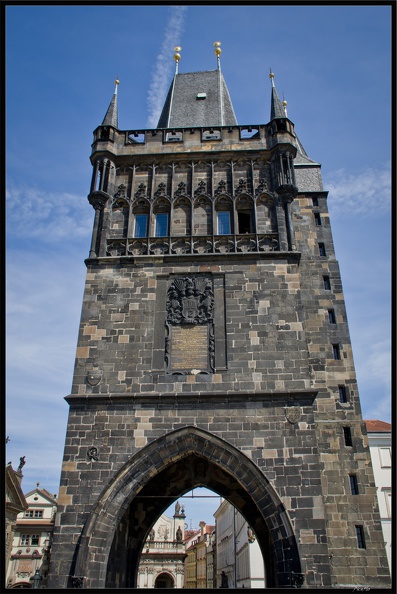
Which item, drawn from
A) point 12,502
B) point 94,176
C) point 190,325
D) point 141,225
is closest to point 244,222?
point 141,225

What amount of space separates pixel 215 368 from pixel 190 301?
194 cm

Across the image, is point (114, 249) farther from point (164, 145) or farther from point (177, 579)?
point (177, 579)

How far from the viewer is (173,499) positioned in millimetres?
13305

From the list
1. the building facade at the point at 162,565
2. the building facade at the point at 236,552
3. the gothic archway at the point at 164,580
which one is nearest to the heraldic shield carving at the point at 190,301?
the building facade at the point at 236,552

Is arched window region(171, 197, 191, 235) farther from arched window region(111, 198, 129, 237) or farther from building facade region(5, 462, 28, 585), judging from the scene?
building facade region(5, 462, 28, 585)

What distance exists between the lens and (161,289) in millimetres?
13117

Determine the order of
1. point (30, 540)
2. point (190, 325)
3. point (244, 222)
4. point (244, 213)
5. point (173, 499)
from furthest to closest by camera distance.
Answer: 1. point (30, 540)
2. point (244, 222)
3. point (244, 213)
4. point (173, 499)
5. point (190, 325)

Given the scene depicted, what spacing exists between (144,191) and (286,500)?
9196 mm

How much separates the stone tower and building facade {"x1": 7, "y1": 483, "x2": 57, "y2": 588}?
22.8 metres

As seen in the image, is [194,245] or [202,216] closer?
[194,245]

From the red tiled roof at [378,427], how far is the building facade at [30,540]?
1961cm

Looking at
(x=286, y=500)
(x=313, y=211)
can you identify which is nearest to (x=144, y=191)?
(x=313, y=211)

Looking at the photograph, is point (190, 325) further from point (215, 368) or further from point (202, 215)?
point (202, 215)

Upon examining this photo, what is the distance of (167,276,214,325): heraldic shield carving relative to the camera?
41.2ft
